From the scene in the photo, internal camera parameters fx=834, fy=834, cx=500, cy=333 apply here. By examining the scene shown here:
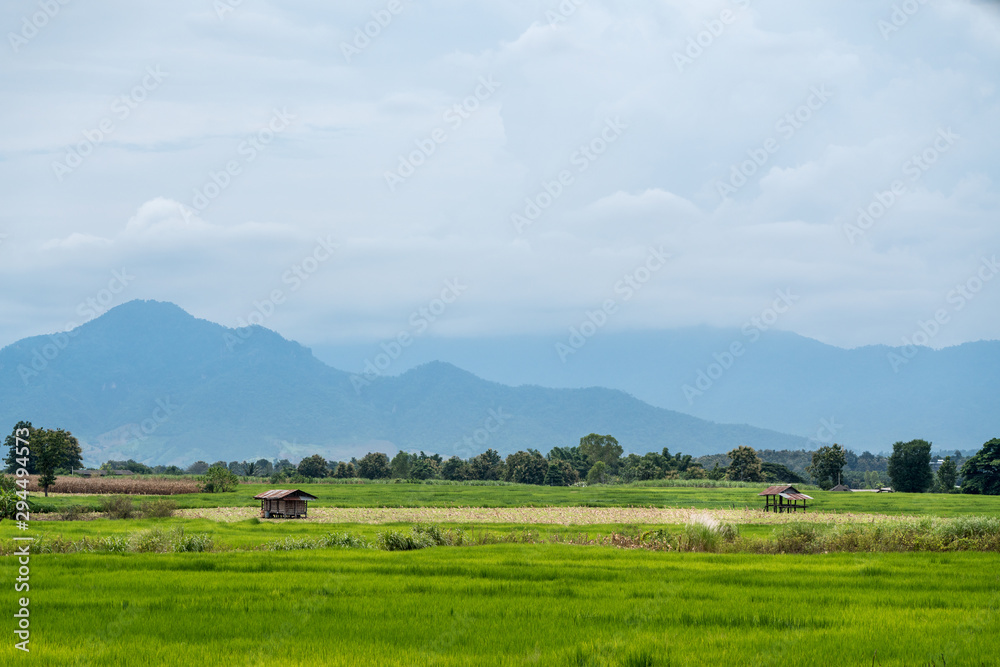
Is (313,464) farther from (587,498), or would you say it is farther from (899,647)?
(899,647)

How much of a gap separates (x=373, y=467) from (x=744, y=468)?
64001 millimetres

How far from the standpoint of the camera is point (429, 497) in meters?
84.7

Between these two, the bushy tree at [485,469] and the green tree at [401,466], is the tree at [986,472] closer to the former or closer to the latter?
the bushy tree at [485,469]

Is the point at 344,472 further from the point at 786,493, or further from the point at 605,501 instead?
the point at 786,493

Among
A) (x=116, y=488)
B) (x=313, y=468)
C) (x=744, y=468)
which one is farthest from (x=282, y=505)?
(x=313, y=468)

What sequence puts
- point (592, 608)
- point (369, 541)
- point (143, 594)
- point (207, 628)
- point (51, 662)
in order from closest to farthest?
1. point (51, 662)
2. point (207, 628)
3. point (592, 608)
4. point (143, 594)
5. point (369, 541)

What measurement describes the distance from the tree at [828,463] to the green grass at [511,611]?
100 m

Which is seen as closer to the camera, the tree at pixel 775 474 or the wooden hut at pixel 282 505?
the wooden hut at pixel 282 505

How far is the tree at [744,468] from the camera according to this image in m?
129

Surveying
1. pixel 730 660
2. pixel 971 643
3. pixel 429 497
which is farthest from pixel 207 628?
pixel 429 497

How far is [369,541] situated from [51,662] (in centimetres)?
2068

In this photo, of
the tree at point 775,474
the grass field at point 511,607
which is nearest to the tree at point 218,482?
the grass field at point 511,607

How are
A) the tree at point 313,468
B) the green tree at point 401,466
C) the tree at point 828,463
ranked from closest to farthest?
the tree at point 828,463, the tree at point 313,468, the green tree at point 401,466

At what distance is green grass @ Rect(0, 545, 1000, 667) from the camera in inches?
488
